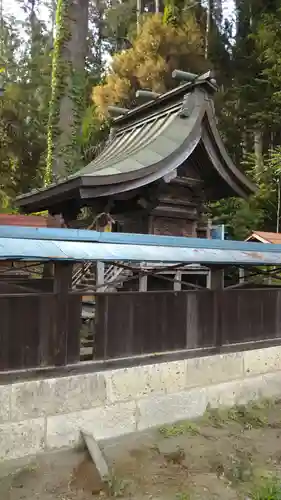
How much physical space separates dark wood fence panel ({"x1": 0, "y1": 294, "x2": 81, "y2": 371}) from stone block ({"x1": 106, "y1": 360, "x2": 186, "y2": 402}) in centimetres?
70

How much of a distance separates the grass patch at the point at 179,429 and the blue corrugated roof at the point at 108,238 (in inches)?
105

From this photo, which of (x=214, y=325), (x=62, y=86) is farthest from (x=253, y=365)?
(x=62, y=86)

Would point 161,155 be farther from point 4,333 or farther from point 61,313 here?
point 4,333

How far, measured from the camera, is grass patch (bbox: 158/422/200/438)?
243 inches

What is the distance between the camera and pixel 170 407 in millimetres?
6461

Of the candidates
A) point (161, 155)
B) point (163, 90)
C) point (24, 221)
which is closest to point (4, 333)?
point (24, 221)

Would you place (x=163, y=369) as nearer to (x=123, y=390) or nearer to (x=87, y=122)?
(x=123, y=390)

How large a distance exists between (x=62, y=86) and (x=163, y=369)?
1331 centimetres

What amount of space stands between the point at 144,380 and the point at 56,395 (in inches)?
54.3

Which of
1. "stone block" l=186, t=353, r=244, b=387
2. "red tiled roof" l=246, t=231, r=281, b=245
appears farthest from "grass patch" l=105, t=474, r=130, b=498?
"red tiled roof" l=246, t=231, r=281, b=245

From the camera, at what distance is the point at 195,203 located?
11.1 metres

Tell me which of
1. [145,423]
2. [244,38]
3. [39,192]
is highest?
[244,38]

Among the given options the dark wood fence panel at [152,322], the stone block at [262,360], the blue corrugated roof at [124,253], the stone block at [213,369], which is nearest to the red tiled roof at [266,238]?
the stone block at [262,360]

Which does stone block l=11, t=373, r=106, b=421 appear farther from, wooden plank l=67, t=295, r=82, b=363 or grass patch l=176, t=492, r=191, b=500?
grass patch l=176, t=492, r=191, b=500
